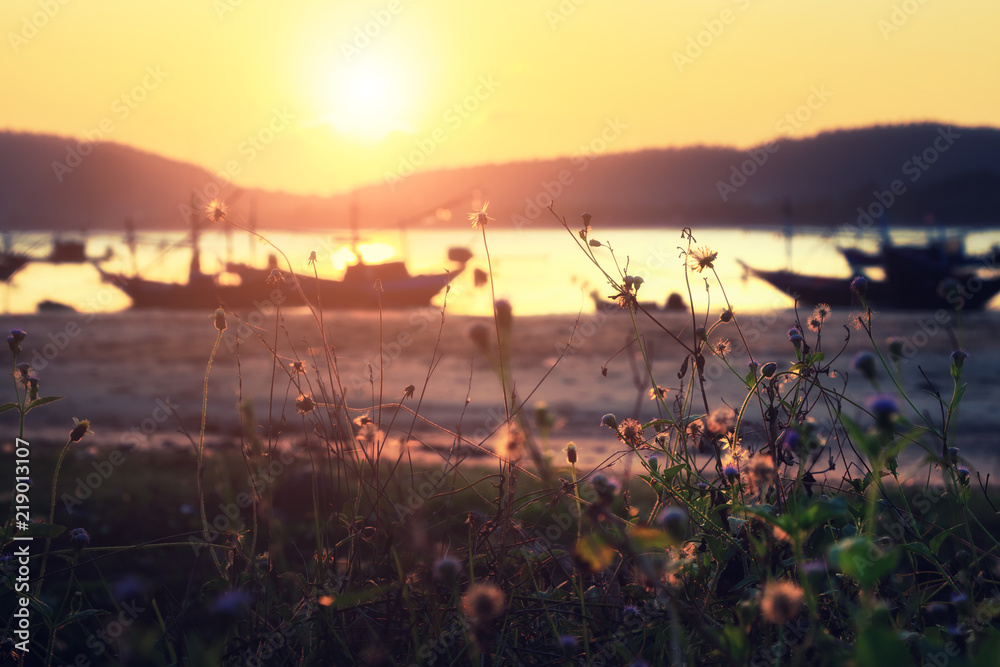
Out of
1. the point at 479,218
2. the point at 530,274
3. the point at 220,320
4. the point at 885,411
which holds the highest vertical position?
the point at 530,274

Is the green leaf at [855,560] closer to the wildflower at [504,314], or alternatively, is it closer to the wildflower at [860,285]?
the wildflower at [504,314]

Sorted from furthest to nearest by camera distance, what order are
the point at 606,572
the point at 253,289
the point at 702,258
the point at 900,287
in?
1. the point at 253,289
2. the point at 900,287
3. the point at 702,258
4. the point at 606,572

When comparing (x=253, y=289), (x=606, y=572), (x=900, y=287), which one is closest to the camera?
(x=606, y=572)

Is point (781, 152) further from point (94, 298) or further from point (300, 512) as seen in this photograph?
point (300, 512)

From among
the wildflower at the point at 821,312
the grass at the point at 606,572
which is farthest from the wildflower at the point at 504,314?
the wildflower at the point at 821,312

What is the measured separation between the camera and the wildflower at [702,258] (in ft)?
5.68

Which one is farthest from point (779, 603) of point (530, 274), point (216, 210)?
point (530, 274)

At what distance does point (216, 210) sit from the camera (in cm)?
190

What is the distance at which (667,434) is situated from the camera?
2008 millimetres

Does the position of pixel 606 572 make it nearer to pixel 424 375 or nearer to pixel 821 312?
pixel 821 312

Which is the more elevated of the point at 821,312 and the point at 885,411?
the point at 821,312

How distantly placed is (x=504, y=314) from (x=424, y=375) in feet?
40.5

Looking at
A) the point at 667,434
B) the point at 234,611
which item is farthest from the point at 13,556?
the point at 667,434

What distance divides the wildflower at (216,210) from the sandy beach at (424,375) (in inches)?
121
